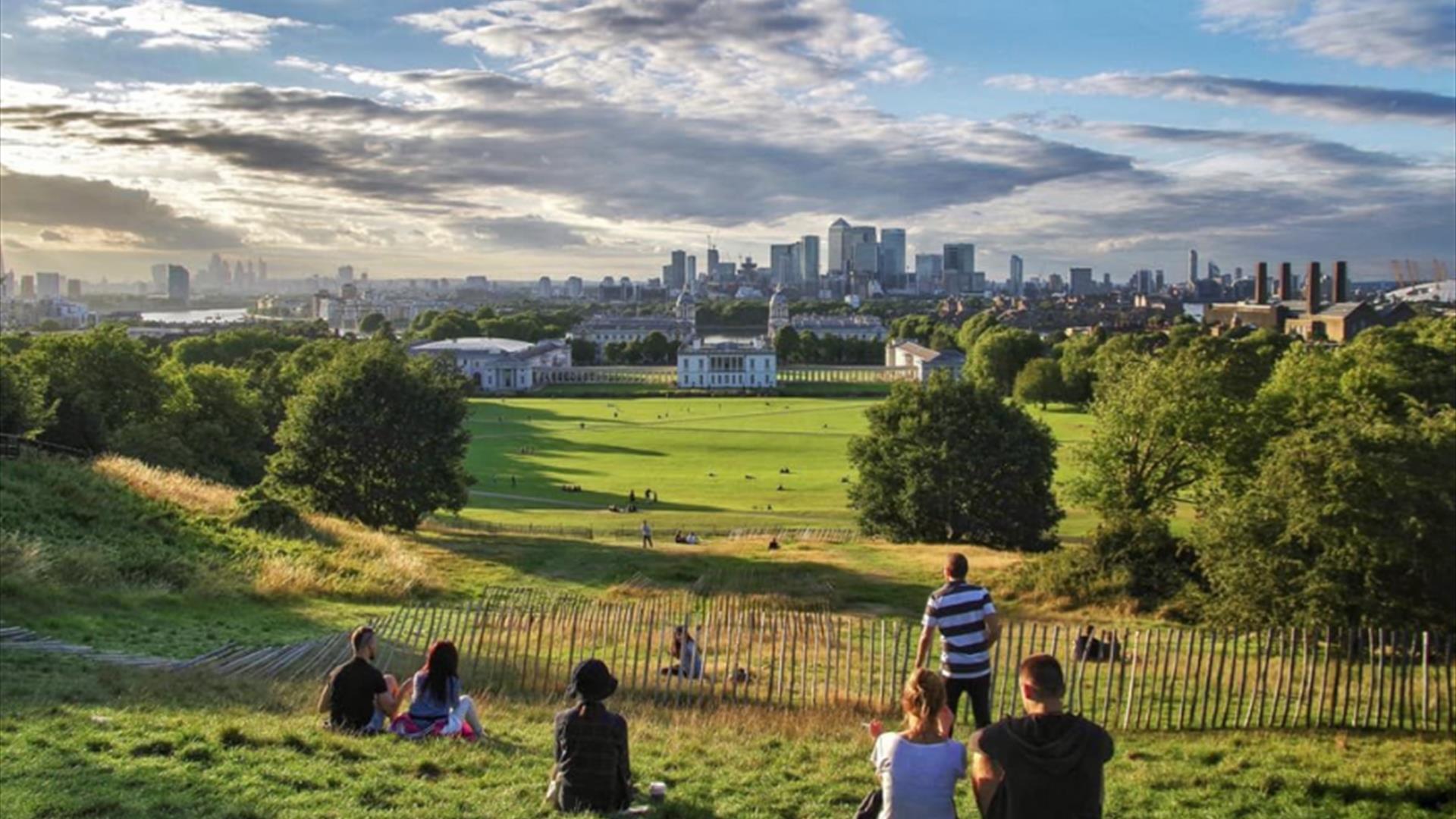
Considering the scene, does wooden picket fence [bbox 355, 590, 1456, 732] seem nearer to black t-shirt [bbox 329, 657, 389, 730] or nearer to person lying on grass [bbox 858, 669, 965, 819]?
black t-shirt [bbox 329, 657, 389, 730]

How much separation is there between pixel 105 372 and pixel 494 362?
94.1 metres

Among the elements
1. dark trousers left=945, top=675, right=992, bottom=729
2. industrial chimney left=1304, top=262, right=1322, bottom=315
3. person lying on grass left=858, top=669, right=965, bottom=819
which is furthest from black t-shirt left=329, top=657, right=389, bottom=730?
industrial chimney left=1304, top=262, right=1322, bottom=315

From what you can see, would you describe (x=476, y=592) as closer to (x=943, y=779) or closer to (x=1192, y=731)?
(x=1192, y=731)

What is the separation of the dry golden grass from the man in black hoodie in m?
26.6

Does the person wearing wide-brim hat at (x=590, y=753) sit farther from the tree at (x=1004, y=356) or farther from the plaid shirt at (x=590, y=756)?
the tree at (x=1004, y=356)

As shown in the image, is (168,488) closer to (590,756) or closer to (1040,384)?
(590,756)

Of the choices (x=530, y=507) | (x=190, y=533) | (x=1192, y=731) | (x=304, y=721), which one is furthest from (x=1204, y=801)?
(x=530, y=507)

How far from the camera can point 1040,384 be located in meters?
101

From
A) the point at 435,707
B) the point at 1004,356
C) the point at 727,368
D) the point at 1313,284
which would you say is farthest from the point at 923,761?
the point at 1313,284

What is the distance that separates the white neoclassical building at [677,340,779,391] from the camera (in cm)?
14150

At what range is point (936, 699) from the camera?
19.7ft

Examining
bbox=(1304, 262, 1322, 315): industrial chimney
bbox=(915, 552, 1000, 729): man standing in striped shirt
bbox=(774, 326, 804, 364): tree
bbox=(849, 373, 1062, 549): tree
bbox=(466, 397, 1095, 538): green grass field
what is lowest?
bbox=(466, 397, 1095, 538): green grass field

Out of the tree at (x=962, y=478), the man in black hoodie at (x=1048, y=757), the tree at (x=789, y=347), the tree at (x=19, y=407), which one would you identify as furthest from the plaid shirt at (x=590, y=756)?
the tree at (x=789, y=347)

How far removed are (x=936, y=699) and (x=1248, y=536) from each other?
16.4m
